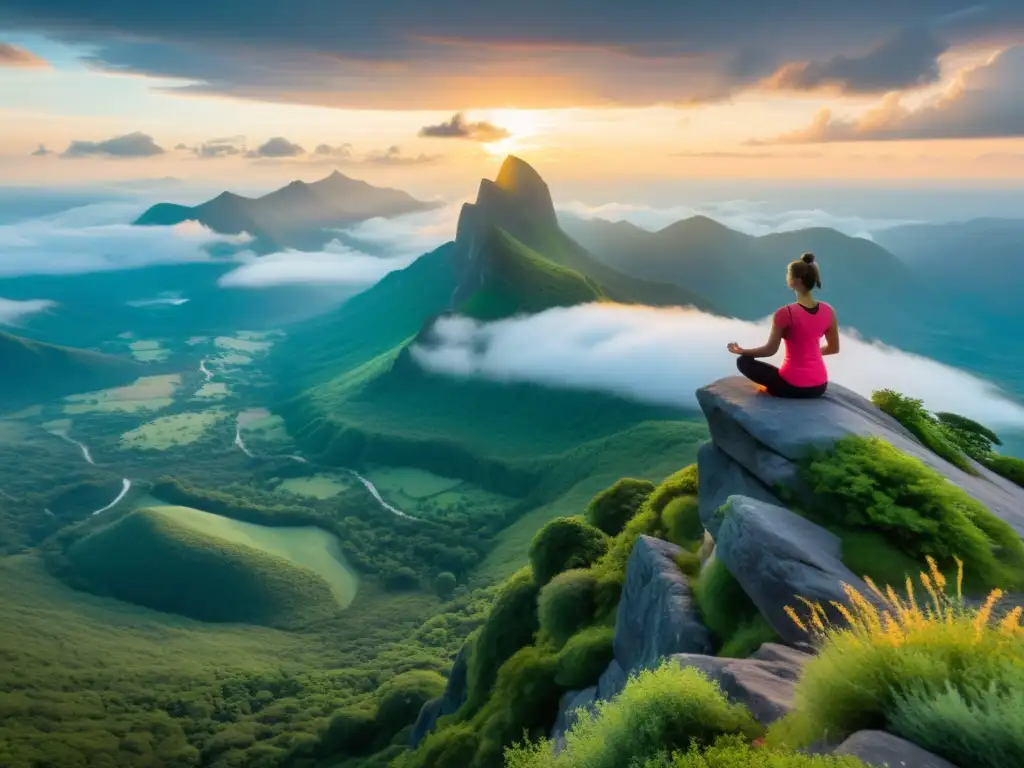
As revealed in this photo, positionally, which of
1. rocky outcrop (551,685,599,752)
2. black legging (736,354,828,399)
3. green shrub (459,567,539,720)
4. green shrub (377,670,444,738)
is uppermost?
black legging (736,354,828,399)

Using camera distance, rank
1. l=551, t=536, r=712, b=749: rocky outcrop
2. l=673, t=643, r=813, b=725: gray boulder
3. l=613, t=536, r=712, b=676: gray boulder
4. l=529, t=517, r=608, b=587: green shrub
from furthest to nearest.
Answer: l=529, t=517, r=608, b=587: green shrub
l=551, t=536, r=712, b=749: rocky outcrop
l=613, t=536, r=712, b=676: gray boulder
l=673, t=643, r=813, b=725: gray boulder

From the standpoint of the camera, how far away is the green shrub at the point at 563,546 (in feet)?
119

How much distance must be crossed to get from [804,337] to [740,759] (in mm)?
13830

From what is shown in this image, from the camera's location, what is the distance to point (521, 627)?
37969mm

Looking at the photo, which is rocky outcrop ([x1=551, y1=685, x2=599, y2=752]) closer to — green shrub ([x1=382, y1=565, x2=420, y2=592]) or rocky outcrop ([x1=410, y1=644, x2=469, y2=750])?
rocky outcrop ([x1=410, y1=644, x2=469, y2=750])

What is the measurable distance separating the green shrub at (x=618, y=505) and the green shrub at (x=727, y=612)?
20.2 meters

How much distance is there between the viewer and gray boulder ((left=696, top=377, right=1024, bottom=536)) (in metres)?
19.7

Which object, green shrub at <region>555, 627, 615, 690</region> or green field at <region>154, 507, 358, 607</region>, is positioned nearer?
green shrub at <region>555, 627, 615, 690</region>

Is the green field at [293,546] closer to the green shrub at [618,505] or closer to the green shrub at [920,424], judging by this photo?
the green shrub at [618,505]

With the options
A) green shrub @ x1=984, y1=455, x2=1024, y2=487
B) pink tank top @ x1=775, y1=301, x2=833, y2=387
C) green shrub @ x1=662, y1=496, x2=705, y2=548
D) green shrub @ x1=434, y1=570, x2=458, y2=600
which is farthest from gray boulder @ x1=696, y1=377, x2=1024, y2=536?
green shrub @ x1=434, y1=570, x2=458, y2=600

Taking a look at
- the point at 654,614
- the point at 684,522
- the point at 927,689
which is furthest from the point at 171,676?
the point at 927,689

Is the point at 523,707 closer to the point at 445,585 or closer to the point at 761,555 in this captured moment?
the point at 761,555

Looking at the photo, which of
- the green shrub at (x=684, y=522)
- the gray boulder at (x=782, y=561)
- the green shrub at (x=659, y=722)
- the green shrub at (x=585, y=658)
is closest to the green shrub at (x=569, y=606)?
the green shrub at (x=585, y=658)

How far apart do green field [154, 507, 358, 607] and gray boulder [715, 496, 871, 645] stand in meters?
169
